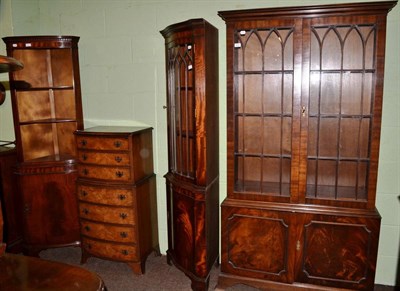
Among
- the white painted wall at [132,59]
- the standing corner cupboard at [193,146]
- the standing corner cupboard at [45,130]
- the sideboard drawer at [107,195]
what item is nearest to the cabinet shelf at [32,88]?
the standing corner cupboard at [45,130]

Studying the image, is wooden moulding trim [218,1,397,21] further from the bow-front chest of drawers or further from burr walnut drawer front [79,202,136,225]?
burr walnut drawer front [79,202,136,225]

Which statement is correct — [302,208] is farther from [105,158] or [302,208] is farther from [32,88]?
[32,88]

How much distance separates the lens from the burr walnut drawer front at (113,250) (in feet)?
9.30

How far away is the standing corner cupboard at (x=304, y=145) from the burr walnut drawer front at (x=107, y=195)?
827 millimetres

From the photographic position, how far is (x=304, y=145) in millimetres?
2330

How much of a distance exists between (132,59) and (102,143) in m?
0.88

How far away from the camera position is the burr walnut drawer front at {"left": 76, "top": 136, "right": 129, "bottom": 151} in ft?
8.82

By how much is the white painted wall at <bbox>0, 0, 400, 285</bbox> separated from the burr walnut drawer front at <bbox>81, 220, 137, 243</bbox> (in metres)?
0.48

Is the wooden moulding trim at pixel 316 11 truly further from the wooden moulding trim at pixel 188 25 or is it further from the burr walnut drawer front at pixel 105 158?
the burr walnut drawer front at pixel 105 158

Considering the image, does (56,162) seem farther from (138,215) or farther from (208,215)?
(208,215)

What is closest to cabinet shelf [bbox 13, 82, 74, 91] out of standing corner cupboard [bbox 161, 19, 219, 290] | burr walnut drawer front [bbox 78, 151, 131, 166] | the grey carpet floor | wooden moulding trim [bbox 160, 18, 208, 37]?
burr walnut drawer front [bbox 78, 151, 131, 166]

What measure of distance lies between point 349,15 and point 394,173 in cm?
127

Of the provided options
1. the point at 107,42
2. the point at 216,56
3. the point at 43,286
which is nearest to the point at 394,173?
the point at 216,56

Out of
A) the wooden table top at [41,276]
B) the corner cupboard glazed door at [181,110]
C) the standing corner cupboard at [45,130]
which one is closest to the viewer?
the wooden table top at [41,276]
